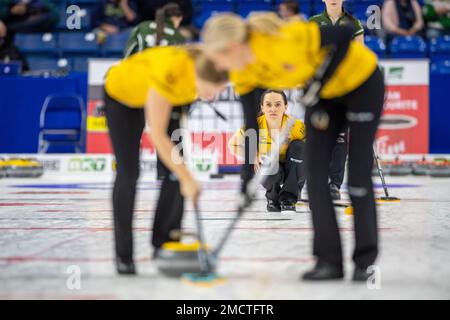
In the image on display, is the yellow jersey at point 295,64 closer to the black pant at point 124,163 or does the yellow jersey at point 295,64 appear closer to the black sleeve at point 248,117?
the black sleeve at point 248,117

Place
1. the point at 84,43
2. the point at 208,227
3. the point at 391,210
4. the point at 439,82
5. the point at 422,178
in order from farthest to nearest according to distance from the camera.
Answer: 1. the point at 84,43
2. the point at 439,82
3. the point at 422,178
4. the point at 391,210
5. the point at 208,227

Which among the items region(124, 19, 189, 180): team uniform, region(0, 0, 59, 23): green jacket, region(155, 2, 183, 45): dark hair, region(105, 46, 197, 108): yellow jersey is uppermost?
region(0, 0, 59, 23): green jacket

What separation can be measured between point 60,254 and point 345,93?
1.52 meters

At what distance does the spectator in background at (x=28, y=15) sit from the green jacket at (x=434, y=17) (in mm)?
7008

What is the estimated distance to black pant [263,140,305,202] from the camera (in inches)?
178

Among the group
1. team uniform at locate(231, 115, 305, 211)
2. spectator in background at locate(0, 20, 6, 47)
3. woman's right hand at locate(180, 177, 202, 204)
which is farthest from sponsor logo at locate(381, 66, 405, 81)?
woman's right hand at locate(180, 177, 202, 204)

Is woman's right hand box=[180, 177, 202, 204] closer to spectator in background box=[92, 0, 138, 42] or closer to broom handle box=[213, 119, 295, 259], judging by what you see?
broom handle box=[213, 119, 295, 259]

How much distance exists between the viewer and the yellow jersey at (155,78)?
2.21m

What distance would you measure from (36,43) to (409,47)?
22.6 feet

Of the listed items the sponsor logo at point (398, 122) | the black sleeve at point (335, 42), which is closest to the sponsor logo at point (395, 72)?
the sponsor logo at point (398, 122)

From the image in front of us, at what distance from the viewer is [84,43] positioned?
38.4 feet

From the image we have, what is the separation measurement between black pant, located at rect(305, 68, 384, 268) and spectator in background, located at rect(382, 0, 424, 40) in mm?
9492
